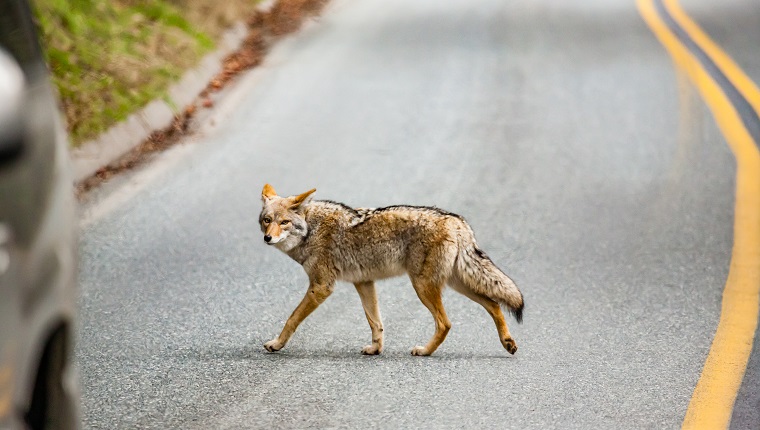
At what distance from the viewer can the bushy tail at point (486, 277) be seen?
5.89m

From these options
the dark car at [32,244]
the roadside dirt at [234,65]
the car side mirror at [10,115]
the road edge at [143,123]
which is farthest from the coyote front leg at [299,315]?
the road edge at [143,123]

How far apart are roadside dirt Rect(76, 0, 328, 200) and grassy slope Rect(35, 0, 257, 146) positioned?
0.36 m

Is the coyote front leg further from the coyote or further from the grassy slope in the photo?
the grassy slope

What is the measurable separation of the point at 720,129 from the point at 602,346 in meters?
5.85

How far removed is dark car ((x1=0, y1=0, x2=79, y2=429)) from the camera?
266cm

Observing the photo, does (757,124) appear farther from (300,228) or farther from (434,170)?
(300,228)

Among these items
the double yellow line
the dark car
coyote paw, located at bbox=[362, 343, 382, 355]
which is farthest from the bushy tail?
the dark car

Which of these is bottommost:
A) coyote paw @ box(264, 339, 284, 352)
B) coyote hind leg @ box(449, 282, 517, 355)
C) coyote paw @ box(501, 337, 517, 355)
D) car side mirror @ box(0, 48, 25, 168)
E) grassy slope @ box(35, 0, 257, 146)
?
grassy slope @ box(35, 0, 257, 146)

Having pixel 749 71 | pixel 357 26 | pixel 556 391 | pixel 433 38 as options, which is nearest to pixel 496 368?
pixel 556 391

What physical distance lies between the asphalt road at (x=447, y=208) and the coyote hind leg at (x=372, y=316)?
0.08 meters

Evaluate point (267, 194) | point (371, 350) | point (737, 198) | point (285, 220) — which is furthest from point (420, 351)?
point (737, 198)

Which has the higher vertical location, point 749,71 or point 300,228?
point 300,228

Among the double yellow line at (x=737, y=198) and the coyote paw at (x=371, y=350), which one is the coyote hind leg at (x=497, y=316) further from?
the double yellow line at (x=737, y=198)

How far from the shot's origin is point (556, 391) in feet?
17.7
